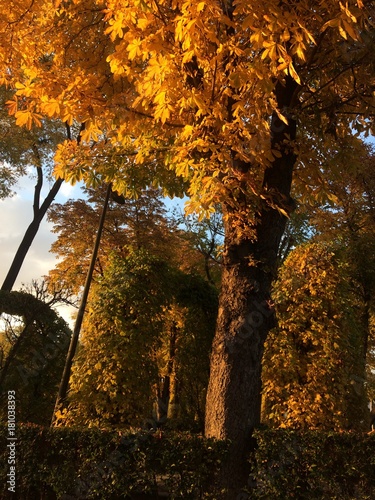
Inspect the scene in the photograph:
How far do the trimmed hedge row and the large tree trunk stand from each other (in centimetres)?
19

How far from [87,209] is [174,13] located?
527 inches

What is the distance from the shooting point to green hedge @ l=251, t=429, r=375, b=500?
17.2 ft

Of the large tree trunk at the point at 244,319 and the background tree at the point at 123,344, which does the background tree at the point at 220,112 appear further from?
the background tree at the point at 123,344

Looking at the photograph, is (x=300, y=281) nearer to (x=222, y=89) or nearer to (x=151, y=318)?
(x=151, y=318)

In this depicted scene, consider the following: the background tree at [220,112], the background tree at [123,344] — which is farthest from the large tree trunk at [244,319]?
the background tree at [123,344]

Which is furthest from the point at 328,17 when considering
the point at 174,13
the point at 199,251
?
the point at 199,251

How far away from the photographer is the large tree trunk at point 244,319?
4945mm

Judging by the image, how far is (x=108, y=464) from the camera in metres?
5.40

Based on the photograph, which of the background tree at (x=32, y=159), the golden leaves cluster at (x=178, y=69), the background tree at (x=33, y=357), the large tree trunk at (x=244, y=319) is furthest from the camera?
the background tree at (x=32, y=159)

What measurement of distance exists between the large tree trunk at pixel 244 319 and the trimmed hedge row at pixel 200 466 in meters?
0.19

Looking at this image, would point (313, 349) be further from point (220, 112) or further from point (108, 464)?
point (220, 112)

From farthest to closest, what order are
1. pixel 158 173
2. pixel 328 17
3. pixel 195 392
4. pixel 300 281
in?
pixel 195 392, pixel 300 281, pixel 158 173, pixel 328 17

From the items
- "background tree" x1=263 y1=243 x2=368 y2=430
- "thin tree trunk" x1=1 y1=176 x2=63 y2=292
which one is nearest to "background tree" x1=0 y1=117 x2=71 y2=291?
"thin tree trunk" x1=1 y1=176 x2=63 y2=292

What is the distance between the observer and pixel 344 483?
534 cm
